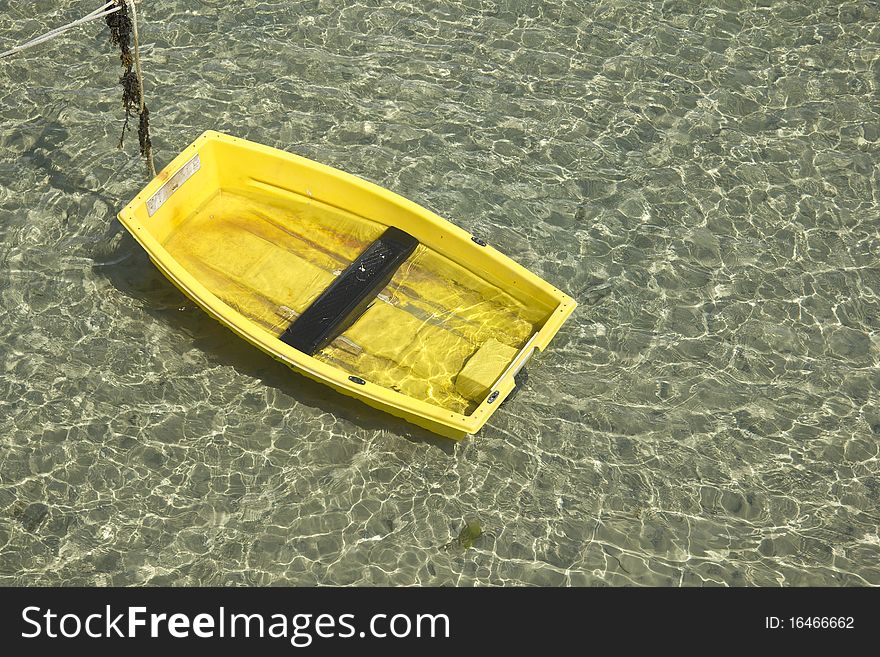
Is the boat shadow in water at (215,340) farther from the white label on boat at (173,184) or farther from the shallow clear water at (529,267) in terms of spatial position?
the white label on boat at (173,184)

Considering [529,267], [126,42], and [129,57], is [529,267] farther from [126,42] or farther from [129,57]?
[126,42]

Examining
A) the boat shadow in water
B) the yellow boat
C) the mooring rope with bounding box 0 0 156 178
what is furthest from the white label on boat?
the boat shadow in water

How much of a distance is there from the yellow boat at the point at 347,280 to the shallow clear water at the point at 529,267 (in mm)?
886

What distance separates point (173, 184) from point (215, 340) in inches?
93.7

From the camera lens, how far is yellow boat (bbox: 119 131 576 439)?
14.9 m

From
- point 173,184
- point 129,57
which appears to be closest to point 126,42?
point 129,57

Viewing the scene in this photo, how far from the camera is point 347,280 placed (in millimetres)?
15945

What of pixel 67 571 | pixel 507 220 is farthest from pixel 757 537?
pixel 67 571

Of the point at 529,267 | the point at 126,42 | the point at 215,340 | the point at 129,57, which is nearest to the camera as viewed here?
the point at 126,42

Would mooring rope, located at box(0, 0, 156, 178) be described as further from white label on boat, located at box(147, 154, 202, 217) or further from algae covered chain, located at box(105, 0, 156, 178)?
white label on boat, located at box(147, 154, 202, 217)

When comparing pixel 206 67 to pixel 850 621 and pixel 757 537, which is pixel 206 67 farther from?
pixel 850 621

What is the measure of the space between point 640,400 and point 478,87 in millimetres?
6953

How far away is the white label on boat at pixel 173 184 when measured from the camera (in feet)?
51.3

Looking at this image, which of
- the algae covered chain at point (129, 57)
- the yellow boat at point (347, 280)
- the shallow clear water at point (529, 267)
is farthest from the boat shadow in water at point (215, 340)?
the algae covered chain at point (129, 57)
